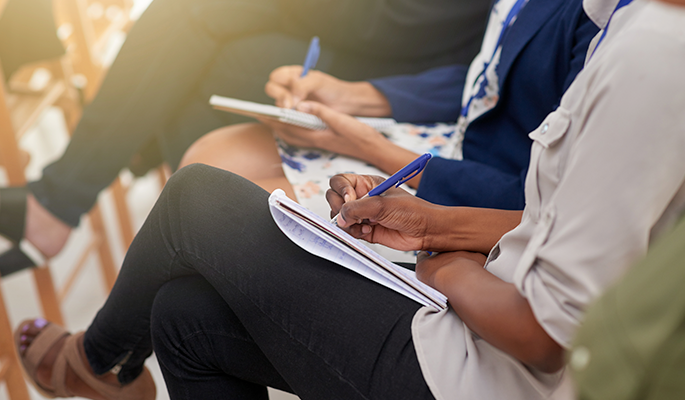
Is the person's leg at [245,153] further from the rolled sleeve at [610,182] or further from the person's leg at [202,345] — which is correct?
the rolled sleeve at [610,182]

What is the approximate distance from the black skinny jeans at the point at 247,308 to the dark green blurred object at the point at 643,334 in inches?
8.3

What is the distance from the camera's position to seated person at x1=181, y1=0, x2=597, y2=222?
0.75 metres

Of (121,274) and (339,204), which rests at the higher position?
(339,204)

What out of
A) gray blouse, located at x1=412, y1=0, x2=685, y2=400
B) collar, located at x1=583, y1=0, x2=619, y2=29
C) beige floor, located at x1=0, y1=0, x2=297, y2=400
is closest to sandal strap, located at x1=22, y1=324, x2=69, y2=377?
beige floor, located at x1=0, y1=0, x2=297, y2=400

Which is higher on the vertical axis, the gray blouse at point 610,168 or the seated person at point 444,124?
the gray blouse at point 610,168

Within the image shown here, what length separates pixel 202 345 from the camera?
0.65 metres

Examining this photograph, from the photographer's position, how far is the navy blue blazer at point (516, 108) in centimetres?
73

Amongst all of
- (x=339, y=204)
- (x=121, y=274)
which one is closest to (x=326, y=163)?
(x=339, y=204)

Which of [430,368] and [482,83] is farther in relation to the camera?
[482,83]

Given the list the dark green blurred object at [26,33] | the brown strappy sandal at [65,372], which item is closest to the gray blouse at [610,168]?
the brown strappy sandal at [65,372]

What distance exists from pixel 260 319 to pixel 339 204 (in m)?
0.17

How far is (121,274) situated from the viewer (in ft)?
2.51

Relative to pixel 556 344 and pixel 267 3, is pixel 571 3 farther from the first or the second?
pixel 267 3

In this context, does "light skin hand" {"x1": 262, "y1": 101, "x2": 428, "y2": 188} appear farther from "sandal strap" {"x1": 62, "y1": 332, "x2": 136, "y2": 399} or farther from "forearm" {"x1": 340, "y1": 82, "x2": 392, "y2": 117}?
"sandal strap" {"x1": 62, "y1": 332, "x2": 136, "y2": 399}
